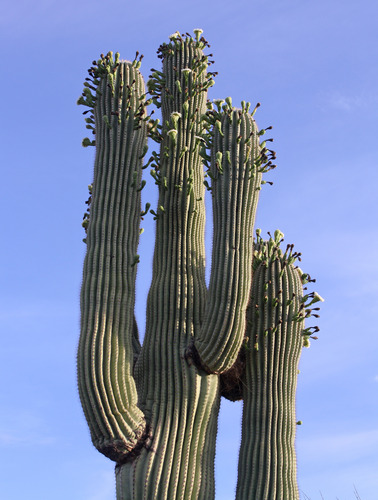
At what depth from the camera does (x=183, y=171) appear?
885 centimetres

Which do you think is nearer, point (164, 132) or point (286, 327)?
point (286, 327)

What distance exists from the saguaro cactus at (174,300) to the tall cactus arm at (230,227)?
0.04 ft

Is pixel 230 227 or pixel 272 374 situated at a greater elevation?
pixel 230 227

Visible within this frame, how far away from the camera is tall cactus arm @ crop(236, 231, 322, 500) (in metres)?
7.61

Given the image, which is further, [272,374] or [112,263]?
[272,374]

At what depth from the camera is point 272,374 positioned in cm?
809

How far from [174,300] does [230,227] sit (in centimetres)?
94

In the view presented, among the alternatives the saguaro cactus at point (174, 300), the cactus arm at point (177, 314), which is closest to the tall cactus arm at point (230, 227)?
Answer: the saguaro cactus at point (174, 300)

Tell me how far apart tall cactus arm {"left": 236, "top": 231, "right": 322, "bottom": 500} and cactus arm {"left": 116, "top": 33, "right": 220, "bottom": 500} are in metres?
0.38

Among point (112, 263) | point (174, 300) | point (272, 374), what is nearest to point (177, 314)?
point (174, 300)

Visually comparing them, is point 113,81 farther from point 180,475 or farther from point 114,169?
point 180,475

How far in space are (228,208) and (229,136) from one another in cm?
85

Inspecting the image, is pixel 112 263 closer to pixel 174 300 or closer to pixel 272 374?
pixel 174 300

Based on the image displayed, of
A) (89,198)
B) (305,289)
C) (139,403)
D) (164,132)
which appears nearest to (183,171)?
(164,132)
